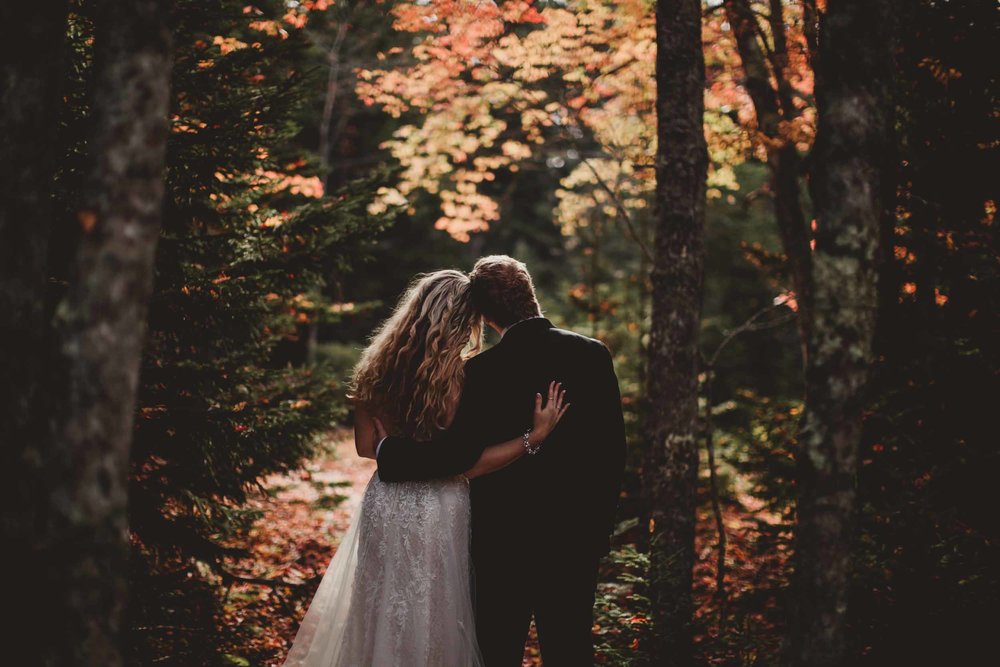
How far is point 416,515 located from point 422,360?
2.86 ft

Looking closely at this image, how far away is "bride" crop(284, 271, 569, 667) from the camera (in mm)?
3506

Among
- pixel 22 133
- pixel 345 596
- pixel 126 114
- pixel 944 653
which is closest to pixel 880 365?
pixel 944 653

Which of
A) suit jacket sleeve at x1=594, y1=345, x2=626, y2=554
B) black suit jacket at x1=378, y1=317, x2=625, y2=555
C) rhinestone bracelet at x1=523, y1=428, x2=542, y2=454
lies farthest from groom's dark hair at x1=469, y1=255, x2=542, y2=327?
rhinestone bracelet at x1=523, y1=428, x2=542, y2=454

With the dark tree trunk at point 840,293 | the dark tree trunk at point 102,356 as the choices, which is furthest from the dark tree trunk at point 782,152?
the dark tree trunk at point 102,356

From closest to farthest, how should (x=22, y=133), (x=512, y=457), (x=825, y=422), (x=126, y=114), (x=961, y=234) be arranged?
(x=126, y=114) → (x=22, y=133) → (x=825, y=422) → (x=512, y=457) → (x=961, y=234)

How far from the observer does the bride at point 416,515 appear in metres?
3.51

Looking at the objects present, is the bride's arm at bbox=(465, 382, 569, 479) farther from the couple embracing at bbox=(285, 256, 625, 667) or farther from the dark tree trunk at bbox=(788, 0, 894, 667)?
the dark tree trunk at bbox=(788, 0, 894, 667)

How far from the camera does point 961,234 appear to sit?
166 inches

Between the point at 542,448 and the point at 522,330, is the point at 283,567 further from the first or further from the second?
the point at 522,330

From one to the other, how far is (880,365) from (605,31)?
15.9 ft

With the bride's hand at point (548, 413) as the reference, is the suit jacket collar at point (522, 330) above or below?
above

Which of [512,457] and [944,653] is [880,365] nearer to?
[944,653]

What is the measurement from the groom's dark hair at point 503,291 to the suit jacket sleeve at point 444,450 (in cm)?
39

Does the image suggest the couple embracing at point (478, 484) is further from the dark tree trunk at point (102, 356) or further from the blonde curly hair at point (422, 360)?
the dark tree trunk at point (102, 356)
